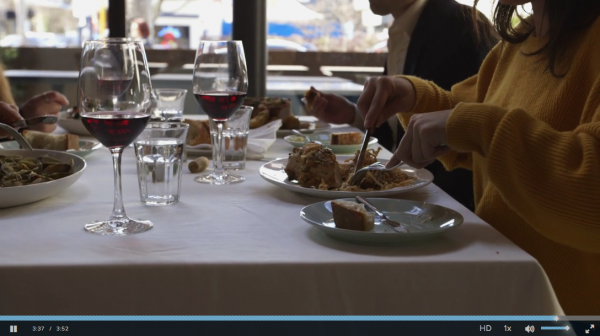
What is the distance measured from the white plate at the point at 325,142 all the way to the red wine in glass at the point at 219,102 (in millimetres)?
455

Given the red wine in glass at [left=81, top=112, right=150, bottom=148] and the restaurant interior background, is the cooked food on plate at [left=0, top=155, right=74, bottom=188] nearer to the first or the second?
the red wine in glass at [left=81, top=112, right=150, bottom=148]

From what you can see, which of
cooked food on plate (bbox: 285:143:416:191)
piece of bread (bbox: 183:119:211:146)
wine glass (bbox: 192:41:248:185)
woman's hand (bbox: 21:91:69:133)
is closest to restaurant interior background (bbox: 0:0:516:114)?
woman's hand (bbox: 21:91:69:133)

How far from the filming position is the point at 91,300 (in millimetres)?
801

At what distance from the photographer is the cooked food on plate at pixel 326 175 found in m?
1.24

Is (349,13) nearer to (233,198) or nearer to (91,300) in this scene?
(233,198)

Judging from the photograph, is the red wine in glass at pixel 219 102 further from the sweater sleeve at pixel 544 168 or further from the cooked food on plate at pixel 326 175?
the sweater sleeve at pixel 544 168

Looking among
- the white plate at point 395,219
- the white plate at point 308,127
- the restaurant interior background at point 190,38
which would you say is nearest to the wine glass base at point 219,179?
the white plate at point 395,219

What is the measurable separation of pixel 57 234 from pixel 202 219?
219 millimetres

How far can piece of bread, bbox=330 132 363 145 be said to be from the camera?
→ 70.3 inches

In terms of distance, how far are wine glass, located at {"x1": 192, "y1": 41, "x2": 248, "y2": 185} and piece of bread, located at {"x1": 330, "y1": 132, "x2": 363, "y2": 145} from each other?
457 millimetres

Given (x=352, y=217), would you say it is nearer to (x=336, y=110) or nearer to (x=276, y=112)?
(x=336, y=110)

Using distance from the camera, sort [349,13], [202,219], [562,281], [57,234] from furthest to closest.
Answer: [349,13], [562,281], [202,219], [57,234]

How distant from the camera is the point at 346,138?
1.79m
